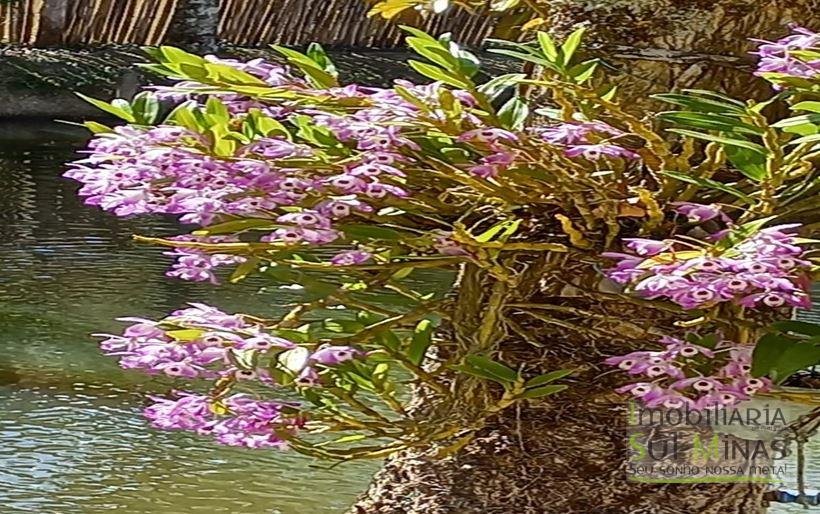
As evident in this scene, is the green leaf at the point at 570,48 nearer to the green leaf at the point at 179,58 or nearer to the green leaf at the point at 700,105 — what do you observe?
the green leaf at the point at 700,105

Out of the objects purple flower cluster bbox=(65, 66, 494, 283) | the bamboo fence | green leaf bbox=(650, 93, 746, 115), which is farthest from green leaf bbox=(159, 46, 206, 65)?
the bamboo fence

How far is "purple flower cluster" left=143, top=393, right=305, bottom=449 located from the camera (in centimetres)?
68

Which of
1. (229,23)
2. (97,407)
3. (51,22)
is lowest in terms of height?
(229,23)

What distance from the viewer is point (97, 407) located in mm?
1272

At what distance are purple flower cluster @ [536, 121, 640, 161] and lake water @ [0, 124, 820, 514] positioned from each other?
0.32m

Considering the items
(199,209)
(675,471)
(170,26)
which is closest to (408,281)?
(675,471)

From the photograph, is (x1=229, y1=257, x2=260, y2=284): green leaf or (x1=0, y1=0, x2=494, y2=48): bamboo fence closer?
(x1=229, y1=257, x2=260, y2=284): green leaf

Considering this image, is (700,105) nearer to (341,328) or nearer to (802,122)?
(802,122)

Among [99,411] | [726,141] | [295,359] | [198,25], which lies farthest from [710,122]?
[198,25]

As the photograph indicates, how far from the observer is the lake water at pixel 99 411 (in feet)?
3.26

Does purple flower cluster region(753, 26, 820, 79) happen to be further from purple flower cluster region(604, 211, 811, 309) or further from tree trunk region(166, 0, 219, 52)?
tree trunk region(166, 0, 219, 52)

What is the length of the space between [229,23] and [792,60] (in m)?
5.76

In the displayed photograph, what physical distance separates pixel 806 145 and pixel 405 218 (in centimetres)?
21

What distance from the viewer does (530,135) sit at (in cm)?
63
